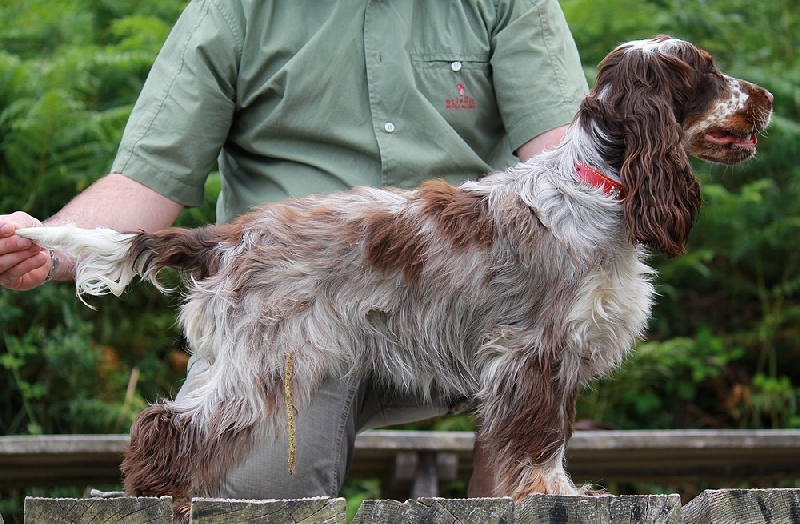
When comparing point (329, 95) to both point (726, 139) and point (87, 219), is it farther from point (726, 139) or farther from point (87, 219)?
point (726, 139)

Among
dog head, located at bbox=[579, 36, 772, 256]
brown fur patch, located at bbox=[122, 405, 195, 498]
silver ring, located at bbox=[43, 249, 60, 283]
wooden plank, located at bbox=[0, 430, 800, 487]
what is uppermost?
dog head, located at bbox=[579, 36, 772, 256]

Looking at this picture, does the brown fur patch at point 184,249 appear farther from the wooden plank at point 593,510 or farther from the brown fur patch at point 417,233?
the wooden plank at point 593,510

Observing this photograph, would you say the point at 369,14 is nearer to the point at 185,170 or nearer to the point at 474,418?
the point at 185,170

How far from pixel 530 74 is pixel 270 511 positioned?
7.93 ft

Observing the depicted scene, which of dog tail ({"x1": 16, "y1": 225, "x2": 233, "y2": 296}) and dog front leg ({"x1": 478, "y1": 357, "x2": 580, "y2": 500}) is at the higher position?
dog tail ({"x1": 16, "y1": 225, "x2": 233, "y2": 296})

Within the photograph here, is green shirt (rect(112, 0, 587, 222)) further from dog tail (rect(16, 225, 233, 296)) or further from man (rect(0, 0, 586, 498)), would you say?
dog tail (rect(16, 225, 233, 296))

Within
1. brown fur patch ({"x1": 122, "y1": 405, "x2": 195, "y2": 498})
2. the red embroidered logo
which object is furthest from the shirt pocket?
brown fur patch ({"x1": 122, "y1": 405, "x2": 195, "y2": 498})

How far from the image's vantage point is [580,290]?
334 cm

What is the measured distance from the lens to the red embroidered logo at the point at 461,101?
432cm

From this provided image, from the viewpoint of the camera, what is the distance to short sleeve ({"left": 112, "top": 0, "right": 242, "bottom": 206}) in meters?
4.23

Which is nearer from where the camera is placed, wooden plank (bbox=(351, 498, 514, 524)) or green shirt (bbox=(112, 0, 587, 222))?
wooden plank (bbox=(351, 498, 514, 524))

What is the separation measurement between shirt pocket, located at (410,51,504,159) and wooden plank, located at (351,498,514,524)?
2111 millimetres

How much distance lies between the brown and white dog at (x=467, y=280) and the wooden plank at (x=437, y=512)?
761 millimetres

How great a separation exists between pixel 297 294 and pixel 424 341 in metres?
0.45
